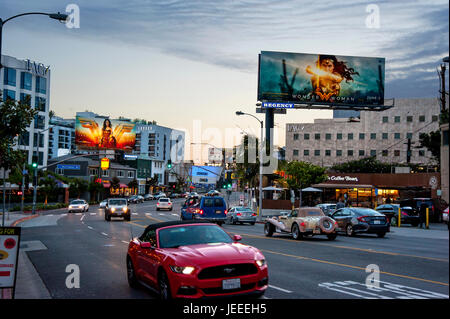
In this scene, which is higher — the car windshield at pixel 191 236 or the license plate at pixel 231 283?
the car windshield at pixel 191 236

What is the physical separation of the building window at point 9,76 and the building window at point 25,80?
1.81 metres

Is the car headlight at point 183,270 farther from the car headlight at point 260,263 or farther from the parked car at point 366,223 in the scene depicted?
the parked car at point 366,223

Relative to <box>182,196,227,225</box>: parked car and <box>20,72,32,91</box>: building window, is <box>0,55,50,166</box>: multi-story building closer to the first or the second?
<box>20,72,32,91</box>: building window

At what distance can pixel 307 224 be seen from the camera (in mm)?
24078

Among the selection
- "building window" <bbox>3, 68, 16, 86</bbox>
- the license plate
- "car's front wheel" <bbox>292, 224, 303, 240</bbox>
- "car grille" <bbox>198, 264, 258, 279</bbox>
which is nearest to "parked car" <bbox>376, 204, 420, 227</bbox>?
"car's front wheel" <bbox>292, 224, 303, 240</bbox>

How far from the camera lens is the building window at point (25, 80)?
86.2 metres

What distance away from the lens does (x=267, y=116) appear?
2466 inches

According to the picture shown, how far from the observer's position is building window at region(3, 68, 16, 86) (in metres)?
82.5

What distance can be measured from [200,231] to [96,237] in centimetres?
1720

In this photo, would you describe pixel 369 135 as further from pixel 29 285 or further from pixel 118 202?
pixel 29 285

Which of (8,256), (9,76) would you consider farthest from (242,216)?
(9,76)

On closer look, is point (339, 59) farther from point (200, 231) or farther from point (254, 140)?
point (200, 231)

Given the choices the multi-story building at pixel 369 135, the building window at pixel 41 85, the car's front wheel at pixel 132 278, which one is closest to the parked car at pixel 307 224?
the car's front wheel at pixel 132 278
